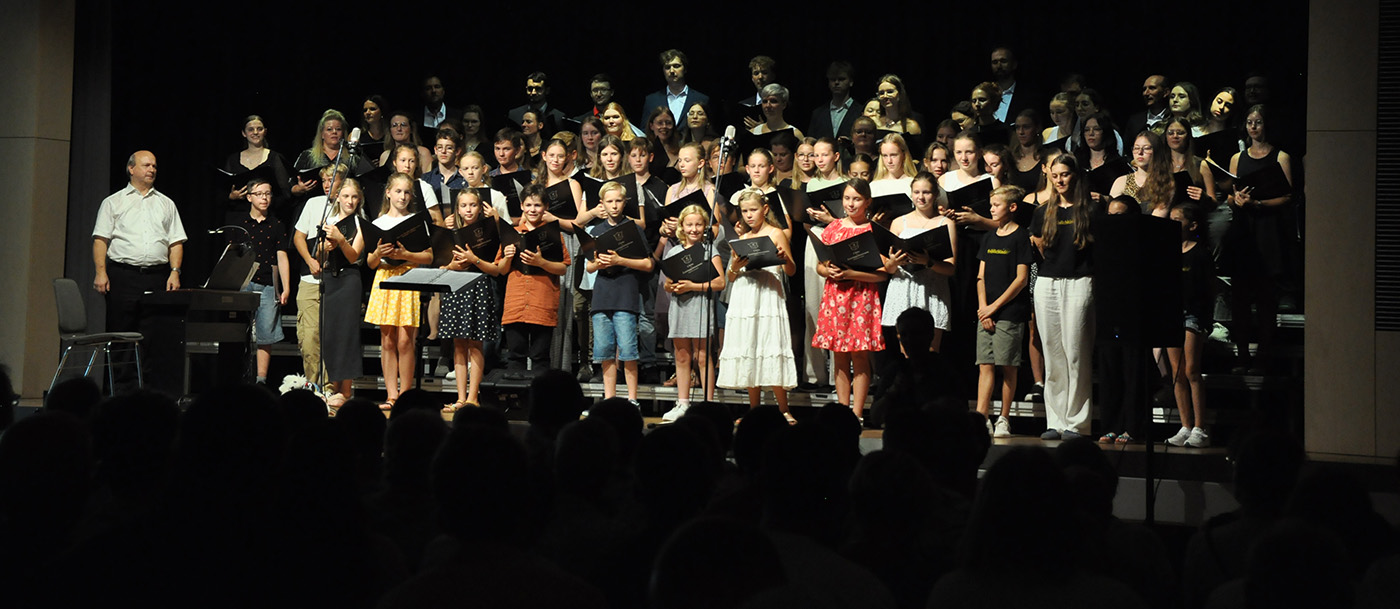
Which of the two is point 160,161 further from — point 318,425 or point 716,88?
point 318,425

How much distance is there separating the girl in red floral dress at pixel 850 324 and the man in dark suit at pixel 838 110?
2.01m

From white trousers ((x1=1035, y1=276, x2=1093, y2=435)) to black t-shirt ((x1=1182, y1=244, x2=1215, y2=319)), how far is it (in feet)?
1.57

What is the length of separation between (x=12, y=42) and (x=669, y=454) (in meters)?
7.08

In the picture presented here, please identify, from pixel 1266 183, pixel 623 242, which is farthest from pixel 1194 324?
pixel 623 242

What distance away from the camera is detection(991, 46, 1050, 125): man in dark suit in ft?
26.4

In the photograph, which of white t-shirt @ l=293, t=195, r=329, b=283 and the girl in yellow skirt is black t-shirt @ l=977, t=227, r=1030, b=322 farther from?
white t-shirt @ l=293, t=195, r=329, b=283

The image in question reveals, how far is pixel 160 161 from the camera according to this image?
9.20 m

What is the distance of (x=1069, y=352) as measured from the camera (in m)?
6.00

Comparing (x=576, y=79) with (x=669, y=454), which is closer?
(x=669, y=454)

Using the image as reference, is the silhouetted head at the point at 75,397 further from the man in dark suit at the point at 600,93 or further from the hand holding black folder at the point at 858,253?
the man in dark suit at the point at 600,93

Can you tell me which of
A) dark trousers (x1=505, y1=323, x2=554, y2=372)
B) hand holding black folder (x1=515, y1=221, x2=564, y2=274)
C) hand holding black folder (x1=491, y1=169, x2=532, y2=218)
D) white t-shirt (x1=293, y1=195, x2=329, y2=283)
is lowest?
dark trousers (x1=505, y1=323, x2=554, y2=372)

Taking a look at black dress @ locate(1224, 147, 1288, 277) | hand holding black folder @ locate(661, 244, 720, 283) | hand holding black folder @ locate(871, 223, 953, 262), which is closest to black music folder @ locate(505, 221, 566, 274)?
hand holding black folder @ locate(661, 244, 720, 283)

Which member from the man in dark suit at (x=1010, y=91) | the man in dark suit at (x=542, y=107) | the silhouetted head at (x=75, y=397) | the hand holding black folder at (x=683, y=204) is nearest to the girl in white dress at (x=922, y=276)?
the hand holding black folder at (x=683, y=204)

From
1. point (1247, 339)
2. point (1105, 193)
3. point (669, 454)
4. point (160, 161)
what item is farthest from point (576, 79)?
point (669, 454)
